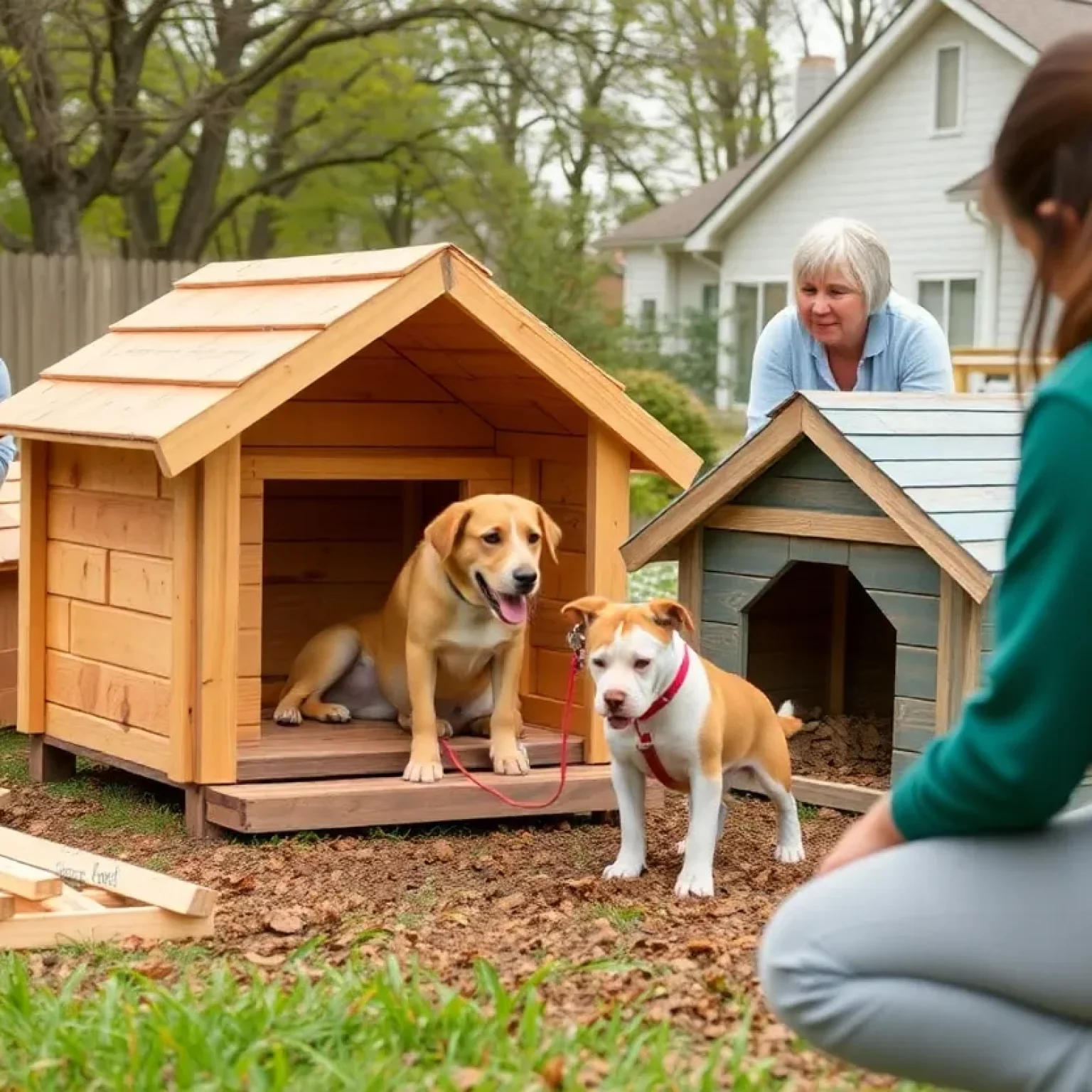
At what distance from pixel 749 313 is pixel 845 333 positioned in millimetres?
28240

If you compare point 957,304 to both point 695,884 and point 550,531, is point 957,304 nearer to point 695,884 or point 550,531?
point 550,531

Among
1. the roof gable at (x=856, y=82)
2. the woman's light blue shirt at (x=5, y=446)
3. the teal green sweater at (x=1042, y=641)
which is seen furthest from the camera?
the roof gable at (x=856, y=82)

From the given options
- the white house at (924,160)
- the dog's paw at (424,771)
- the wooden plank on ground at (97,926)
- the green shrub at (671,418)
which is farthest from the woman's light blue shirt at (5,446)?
the white house at (924,160)

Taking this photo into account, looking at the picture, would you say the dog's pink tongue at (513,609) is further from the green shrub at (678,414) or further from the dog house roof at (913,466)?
the green shrub at (678,414)

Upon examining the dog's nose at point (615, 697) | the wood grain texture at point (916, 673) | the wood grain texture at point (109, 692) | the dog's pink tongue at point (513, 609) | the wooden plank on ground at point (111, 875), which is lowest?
the wooden plank on ground at point (111, 875)

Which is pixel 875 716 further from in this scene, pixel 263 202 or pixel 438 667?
pixel 263 202

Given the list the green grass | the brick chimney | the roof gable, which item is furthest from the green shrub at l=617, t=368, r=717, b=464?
the brick chimney

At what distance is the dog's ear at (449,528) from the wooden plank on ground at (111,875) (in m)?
1.52

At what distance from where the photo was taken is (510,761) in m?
6.36

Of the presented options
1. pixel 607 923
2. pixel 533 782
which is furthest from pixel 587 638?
pixel 533 782

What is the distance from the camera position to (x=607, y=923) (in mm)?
4730

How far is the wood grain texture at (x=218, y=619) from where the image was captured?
588cm

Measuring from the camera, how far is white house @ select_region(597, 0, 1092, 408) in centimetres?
2748

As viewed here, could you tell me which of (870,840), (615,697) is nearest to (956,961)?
(870,840)
